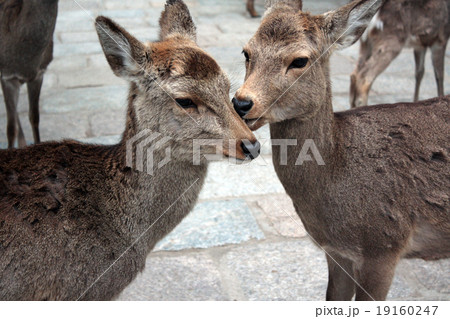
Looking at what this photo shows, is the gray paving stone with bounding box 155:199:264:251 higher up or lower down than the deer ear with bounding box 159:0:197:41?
lower down

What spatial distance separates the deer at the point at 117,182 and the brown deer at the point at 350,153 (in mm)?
290

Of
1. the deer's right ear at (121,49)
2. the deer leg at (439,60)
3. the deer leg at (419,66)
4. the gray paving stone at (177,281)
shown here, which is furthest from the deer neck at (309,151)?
the deer leg at (419,66)

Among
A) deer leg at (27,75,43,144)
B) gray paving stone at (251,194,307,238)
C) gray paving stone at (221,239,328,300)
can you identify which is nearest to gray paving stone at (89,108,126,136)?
deer leg at (27,75,43,144)

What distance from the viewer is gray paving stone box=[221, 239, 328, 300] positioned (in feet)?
12.5

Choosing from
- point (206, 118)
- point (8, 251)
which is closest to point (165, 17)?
point (206, 118)

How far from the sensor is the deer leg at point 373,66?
6.17m

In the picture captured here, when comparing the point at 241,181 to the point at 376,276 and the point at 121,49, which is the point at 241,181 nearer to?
the point at 376,276

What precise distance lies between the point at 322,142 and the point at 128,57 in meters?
1.18

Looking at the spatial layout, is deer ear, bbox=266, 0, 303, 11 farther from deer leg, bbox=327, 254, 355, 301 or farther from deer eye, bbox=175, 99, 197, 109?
deer leg, bbox=327, 254, 355, 301

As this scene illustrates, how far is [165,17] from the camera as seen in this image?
3373mm

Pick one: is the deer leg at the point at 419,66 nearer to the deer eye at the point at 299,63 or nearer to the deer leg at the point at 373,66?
the deer leg at the point at 373,66

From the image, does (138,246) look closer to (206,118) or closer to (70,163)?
(70,163)

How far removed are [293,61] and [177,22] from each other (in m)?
0.74

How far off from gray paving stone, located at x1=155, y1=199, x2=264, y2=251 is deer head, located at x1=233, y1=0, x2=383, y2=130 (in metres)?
1.61
